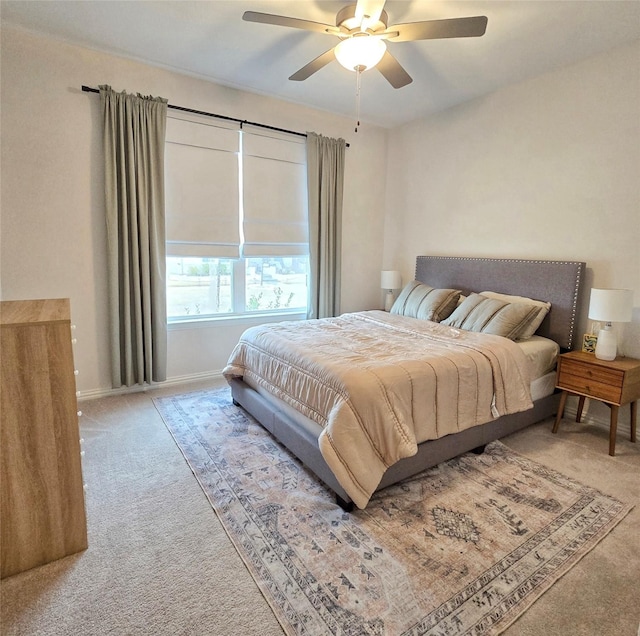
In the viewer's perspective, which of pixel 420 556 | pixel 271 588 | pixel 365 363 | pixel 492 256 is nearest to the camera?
pixel 271 588

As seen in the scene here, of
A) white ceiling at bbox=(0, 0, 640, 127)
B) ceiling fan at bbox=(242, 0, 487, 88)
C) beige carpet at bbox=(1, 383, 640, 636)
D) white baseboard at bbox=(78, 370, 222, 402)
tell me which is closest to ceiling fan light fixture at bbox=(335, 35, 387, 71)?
ceiling fan at bbox=(242, 0, 487, 88)

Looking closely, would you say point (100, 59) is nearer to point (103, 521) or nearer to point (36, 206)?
point (36, 206)

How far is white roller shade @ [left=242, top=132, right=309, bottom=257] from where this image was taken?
12.8 ft

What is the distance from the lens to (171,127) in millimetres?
3443

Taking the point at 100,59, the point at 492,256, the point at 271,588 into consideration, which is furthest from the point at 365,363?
the point at 100,59

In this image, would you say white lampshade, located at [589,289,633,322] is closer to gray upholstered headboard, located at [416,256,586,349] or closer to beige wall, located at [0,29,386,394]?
gray upholstered headboard, located at [416,256,586,349]

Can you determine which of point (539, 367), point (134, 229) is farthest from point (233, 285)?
point (539, 367)

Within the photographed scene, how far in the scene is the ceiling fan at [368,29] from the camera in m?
1.98

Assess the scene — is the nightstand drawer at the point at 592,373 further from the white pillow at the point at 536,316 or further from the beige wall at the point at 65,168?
the beige wall at the point at 65,168

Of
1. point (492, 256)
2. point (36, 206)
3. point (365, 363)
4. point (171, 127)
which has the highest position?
point (171, 127)

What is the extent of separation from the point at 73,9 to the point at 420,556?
3.88 m

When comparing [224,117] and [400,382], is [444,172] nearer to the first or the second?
[224,117]

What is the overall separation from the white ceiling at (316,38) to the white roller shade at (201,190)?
1.69 feet

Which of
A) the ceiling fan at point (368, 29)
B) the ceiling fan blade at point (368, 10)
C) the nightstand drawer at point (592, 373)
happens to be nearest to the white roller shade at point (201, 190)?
the ceiling fan at point (368, 29)
